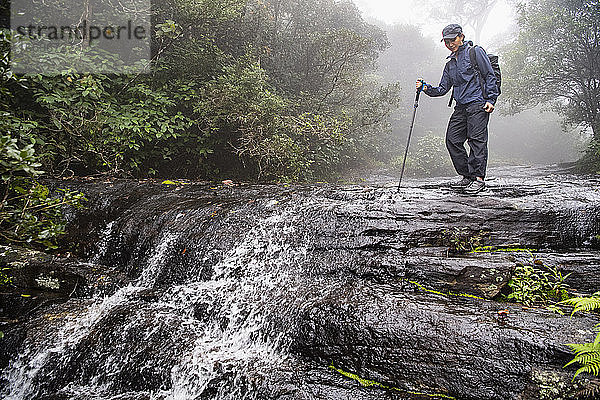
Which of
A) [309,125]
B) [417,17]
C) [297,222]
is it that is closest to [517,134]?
[417,17]

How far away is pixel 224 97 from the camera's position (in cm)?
796

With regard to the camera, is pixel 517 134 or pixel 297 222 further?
pixel 517 134

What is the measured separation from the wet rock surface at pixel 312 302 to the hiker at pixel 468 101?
0.57m

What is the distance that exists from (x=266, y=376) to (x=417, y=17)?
→ 5083 centimetres

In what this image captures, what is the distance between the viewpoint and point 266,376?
342 centimetres

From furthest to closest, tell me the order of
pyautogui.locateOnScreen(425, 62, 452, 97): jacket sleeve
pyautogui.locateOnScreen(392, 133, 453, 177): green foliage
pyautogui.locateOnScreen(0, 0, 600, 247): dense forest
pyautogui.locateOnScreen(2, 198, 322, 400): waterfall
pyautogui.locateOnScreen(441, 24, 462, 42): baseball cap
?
pyautogui.locateOnScreen(392, 133, 453, 177): green foliage, pyautogui.locateOnScreen(0, 0, 600, 247): dense forest, pyautogui.locateOnScreen(425, 62, 452, 97): jacket sleeve, pyautogui.locateOnScreen(441, 24, 462, 42): baseball cap, pyautogui.locateOnScreen(2, 198, 322, 400): waterfall

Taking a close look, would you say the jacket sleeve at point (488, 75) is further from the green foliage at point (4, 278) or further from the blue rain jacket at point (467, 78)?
the green foliage at point (4, 278)

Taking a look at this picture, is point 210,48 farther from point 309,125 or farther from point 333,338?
point 333,338

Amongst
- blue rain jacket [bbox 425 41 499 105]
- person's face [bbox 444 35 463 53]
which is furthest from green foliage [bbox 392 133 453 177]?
person's face [bbox 444 35 463 53]

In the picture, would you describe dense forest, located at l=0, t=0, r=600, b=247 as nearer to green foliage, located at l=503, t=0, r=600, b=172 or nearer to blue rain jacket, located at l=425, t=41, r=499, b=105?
green foliage, located at l=503, t=0, r=600, b=172

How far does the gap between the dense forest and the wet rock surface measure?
4.93ft

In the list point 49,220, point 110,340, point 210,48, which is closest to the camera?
point 49,220

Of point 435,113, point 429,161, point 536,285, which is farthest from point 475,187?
point 435,113

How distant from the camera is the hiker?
5.52 meters
